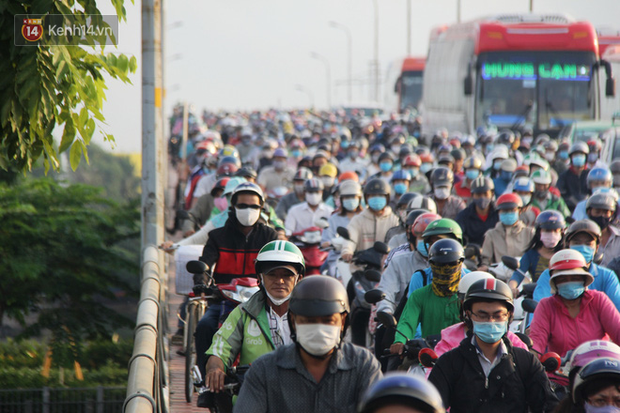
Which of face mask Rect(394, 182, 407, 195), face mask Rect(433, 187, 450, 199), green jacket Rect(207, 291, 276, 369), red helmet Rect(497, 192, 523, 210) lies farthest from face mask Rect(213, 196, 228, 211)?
green jacket Rect(207, 291, 276, 369)

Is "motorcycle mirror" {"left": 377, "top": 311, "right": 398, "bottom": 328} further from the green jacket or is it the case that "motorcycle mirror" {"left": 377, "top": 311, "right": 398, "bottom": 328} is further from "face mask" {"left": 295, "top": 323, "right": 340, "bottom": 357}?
"face mask" {"left": 295, "top": 323, "right": 340, "bottom": 357}

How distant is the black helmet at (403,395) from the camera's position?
3.27 m

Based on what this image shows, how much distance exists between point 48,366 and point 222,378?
11.8m

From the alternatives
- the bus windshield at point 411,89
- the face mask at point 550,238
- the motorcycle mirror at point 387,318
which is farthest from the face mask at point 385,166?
the bus windshield at point 411,89

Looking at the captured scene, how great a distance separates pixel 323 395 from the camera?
185 inches

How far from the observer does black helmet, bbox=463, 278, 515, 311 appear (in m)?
5.93

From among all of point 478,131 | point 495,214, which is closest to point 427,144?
point 478,131

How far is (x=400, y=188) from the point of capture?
16.5m

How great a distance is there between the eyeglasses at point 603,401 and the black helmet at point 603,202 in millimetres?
6644

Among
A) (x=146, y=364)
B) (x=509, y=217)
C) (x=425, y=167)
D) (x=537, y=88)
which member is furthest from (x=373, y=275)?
(x=537, y=88)

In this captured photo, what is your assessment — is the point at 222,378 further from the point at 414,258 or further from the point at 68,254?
the point at 68,254

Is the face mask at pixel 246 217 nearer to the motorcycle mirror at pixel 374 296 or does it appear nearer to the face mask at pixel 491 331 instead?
the motorcycle mirror at pixel 374 296

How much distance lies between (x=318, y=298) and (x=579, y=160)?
14.6 metres

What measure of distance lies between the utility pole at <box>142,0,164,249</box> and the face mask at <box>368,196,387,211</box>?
10.2 feet
